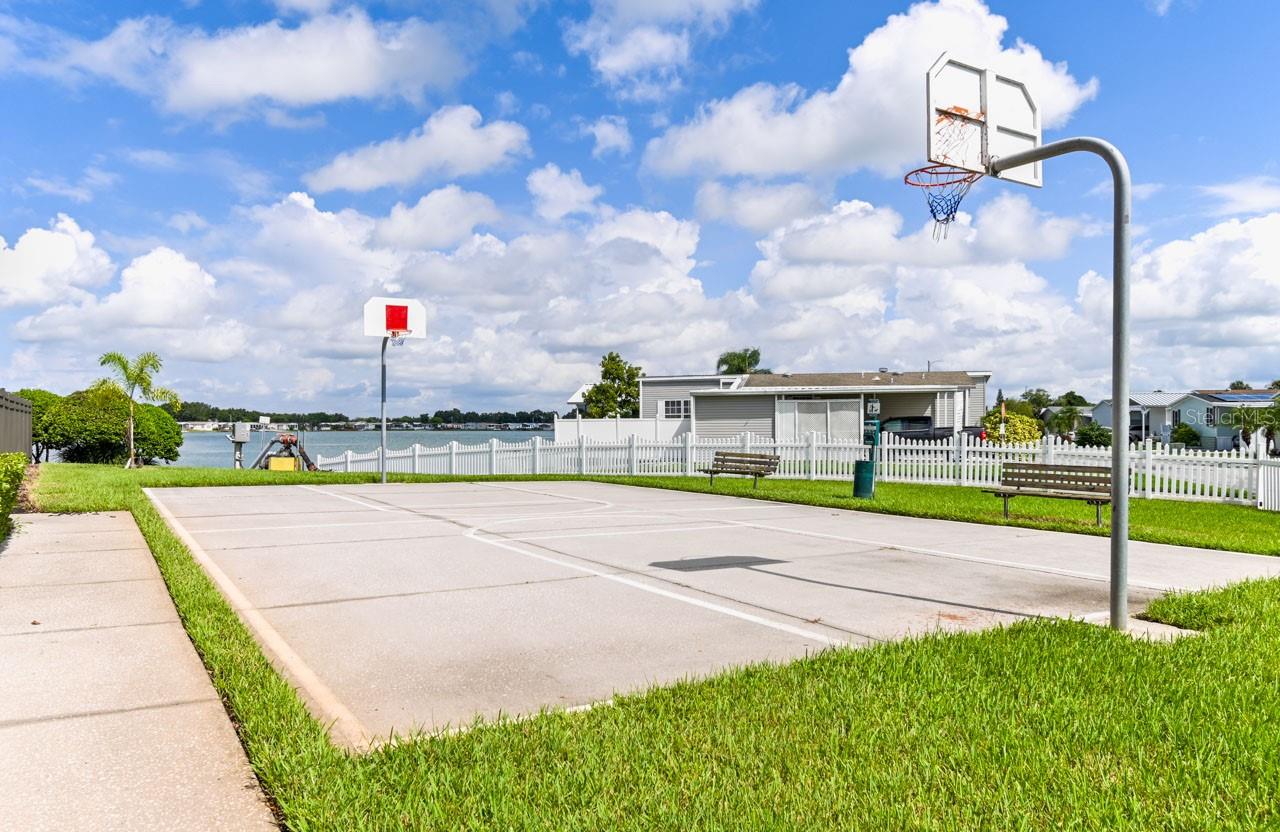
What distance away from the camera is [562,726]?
159 inches

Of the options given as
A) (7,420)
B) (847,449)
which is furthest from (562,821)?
(7,420)

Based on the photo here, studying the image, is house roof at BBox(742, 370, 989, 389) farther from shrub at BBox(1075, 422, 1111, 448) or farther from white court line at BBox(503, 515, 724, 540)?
white court line at BBox(503, 515, 724, 540)

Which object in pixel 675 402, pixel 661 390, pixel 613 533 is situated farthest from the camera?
pixel 661 390

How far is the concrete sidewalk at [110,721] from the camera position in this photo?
3.26 meters

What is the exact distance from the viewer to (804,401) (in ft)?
108

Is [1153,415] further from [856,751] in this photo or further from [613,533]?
[856,751]

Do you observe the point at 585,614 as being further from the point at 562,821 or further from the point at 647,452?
the point at 647,452

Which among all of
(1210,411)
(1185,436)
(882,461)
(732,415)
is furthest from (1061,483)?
(1210,411)

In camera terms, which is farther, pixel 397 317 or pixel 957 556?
pixel 397 317

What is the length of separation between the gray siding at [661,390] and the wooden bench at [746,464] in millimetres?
27553

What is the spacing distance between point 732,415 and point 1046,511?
84.3 ft

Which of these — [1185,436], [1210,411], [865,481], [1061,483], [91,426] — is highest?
[1210,411]

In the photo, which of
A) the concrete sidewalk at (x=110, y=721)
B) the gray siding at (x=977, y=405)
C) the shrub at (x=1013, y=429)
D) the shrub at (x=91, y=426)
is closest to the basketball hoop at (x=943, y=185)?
the concrete sidewalk at (x=110, y=721)

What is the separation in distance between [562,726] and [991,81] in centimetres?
671
